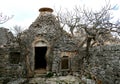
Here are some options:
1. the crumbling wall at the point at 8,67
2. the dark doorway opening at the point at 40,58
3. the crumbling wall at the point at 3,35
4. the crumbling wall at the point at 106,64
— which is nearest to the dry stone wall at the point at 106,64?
the crumbling wall at the point at 106,64

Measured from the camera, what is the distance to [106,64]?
11688 millimetres

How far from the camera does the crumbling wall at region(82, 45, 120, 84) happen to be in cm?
1092

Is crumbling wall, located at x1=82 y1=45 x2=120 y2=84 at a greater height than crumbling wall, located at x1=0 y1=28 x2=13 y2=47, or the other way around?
crumbling wall, located at x1=0 y1=28 x2=13 y2=47

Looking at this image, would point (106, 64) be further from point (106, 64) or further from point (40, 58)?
point (40, 58)

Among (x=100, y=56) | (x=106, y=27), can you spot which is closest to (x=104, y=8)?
(x=106, y=27)

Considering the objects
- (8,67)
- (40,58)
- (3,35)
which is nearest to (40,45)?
(8,67)

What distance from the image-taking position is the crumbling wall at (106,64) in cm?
1092

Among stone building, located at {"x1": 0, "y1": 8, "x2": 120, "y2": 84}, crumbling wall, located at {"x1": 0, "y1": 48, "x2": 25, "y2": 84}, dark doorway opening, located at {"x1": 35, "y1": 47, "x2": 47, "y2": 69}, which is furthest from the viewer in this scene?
dark doorway opening, located at {"x1": 35, "y1": 47, "x2": 47, "y2": 69}

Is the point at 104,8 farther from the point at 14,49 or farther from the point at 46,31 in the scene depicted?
the point at 14,49

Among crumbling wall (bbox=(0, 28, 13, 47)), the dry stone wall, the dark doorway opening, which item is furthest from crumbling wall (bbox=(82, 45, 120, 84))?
crumbling wall (bbox=(0, 28, 13, 47))

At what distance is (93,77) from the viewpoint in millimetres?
13133

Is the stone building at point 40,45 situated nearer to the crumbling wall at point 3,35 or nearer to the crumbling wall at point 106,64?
the crumbling wall at point 3,35

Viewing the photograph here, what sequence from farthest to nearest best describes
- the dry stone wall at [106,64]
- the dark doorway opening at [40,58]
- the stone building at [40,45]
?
the dark doorway opening at [40,58]
the stone building at [40,45]
the dry stone wall at [106,64]

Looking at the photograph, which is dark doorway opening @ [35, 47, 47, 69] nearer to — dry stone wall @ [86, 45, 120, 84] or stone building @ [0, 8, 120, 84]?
stone building @ [0, 8, 120, 84]
